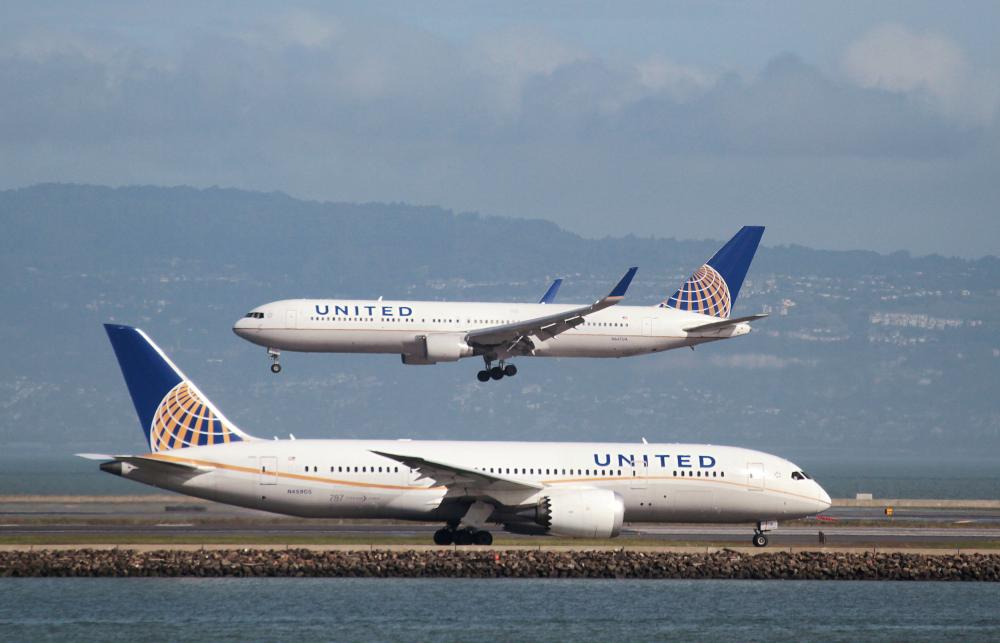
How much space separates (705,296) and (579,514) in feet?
119

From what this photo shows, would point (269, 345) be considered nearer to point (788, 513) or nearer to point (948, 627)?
point (788, 513)

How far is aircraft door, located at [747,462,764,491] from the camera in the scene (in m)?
60.4

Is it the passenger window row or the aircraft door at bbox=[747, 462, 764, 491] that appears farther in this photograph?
the aircraft door at bbox=[747, 462, 764, 491]

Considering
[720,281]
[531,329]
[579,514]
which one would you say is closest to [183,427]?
[579,514]

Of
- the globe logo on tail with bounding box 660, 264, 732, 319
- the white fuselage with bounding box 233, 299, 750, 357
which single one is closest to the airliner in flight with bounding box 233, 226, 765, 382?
the white fuselage with bounding box 233, 299, 750, 357

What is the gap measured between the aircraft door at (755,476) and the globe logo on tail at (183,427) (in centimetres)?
1800

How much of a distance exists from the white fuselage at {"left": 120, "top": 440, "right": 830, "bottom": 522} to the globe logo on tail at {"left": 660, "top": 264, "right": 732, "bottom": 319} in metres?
27.8

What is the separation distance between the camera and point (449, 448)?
58.2 meters

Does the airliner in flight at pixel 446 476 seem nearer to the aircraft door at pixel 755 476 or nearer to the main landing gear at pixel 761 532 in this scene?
the aircraft door at pixel 755 476

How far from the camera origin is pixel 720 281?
9262 centimetres

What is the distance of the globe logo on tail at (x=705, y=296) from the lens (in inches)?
3526

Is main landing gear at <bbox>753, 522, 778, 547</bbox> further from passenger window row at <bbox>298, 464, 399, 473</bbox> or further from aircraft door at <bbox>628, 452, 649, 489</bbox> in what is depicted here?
passenger window row at <bbox>298, 464, 399, 473</bbox>

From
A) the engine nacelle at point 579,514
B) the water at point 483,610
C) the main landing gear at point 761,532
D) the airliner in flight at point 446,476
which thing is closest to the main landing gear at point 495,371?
the airliner in flight at point 446,476

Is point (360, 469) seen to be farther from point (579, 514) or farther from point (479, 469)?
point (579, 514)
